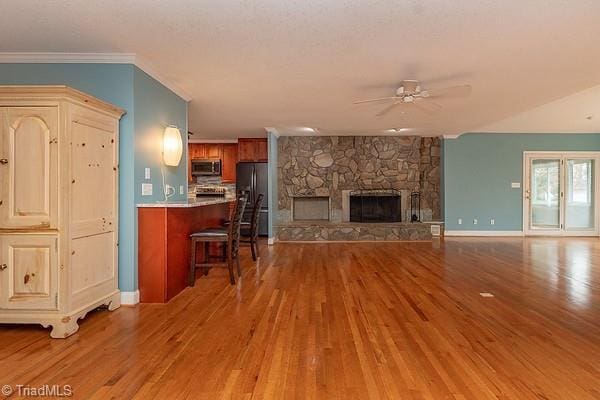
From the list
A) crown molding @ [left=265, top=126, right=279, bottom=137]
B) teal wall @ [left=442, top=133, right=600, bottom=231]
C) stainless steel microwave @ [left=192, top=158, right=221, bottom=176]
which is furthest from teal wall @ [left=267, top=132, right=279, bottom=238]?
teal wall @ [left=442, top=133, right=600, bottom=231]

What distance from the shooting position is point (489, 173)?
870 centimetres

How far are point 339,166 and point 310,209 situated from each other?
1.24 m

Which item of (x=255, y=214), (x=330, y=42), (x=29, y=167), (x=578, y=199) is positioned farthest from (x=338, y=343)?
(x=578, y=199)

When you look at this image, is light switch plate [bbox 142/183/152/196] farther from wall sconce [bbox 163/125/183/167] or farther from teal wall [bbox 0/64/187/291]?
wall sconce [bbox 163/125/183/167]

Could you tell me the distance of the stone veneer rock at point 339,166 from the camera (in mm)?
8789

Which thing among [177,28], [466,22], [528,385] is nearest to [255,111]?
[177,28]

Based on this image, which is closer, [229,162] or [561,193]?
[561,193]

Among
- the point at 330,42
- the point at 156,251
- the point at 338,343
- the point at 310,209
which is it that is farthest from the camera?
the point at 310,209

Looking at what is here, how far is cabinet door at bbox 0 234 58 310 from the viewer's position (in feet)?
8.84

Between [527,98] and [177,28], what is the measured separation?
463 cm

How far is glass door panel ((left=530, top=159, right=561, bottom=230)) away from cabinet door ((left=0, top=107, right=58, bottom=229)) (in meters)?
9.40

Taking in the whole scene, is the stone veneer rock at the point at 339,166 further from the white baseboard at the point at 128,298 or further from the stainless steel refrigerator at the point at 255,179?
the white baseboard at the point at 128,298

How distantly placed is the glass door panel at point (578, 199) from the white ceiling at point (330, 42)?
→ 4.77 meters

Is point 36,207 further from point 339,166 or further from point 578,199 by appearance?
point 578,199
